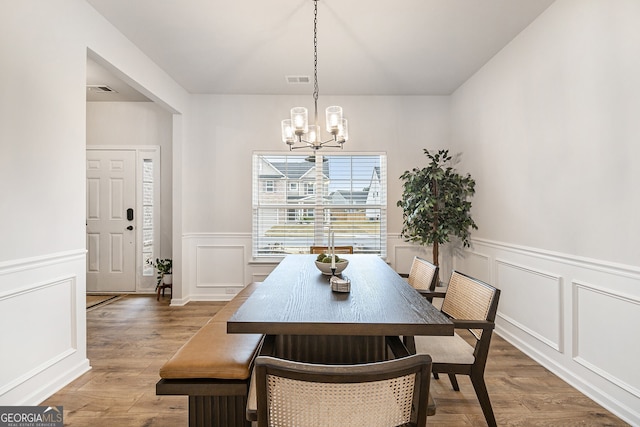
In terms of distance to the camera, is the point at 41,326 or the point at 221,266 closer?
the point at 41,326

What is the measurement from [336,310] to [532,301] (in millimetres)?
2223

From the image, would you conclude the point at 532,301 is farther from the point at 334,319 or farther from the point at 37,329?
the point at 37,329

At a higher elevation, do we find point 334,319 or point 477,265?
point 334,319

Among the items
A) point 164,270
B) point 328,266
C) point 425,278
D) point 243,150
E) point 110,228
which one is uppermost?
point 243,150

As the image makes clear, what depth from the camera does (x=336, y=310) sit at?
146 centimetres

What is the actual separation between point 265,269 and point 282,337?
2868mm

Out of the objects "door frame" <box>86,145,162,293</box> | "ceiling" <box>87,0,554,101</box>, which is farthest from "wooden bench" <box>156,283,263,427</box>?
"door frame" <box>86,145,162,293</box>

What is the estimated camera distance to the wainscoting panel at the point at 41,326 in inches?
74.7

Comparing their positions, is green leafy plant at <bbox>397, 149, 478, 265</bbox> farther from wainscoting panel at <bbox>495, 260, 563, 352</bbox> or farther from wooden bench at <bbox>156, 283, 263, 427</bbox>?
wooden bench at <bbox>156, 283, 263, 427</bbox>

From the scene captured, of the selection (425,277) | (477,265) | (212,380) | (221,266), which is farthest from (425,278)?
(221,266)

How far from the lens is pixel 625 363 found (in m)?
1.96

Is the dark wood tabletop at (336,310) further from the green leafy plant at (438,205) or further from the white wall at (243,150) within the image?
the white wall at (243,150)

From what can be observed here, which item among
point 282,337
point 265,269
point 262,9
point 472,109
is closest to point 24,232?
A: point 282,337

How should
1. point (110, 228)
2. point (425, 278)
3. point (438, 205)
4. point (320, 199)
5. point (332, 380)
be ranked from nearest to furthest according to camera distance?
point (332, 380), point (425, 278), point (438, 205), point (320, 199), point (110, 228)
